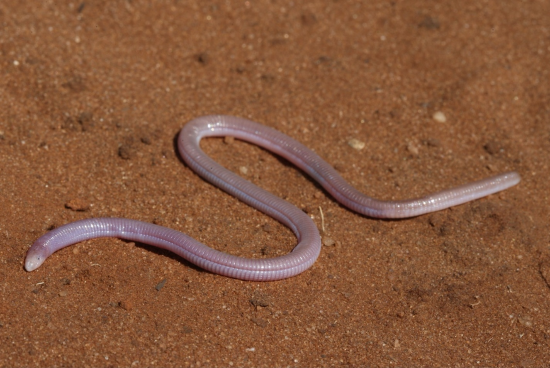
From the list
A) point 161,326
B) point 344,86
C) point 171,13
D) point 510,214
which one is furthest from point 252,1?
point 161,326

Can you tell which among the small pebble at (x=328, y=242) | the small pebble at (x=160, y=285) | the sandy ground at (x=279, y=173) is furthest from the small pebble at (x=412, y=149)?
the small pebble at (x=160, y=285)

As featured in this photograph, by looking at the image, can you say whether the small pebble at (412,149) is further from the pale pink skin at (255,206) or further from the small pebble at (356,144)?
the pale pink skin at (255,206)

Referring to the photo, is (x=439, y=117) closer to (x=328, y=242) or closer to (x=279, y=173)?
(x=279, y=173)

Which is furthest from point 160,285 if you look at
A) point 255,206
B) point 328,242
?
point 328,242

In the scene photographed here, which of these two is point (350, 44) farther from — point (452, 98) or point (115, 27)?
point (115, 27)

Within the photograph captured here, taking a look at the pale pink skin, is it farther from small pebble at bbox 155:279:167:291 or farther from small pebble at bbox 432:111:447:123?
small pebble at bbox 432:111:447:123

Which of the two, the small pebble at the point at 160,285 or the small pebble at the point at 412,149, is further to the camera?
the small pebble at the point at 412,149

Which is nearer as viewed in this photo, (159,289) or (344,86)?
(159,289)
